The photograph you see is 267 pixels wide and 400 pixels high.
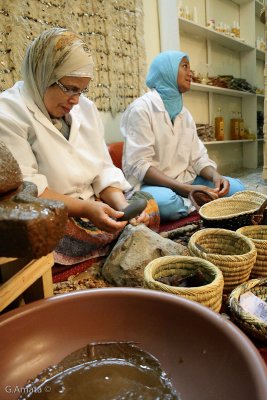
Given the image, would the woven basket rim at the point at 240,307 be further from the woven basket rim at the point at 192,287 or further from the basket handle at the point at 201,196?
the basket handle at the point at 201,196

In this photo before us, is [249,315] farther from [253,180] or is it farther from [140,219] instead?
[253,180]

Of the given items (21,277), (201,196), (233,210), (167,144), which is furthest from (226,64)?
(21,277)

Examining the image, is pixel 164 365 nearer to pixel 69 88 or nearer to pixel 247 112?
pixel 69 88

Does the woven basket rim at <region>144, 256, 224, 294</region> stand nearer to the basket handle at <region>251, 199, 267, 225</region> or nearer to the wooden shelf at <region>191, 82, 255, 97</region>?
the basket handle at <region>251, 199, 267, 225</region>

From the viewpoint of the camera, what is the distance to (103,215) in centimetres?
116

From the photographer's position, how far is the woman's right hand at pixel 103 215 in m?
1.16

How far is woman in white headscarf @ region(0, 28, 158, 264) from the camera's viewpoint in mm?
1202

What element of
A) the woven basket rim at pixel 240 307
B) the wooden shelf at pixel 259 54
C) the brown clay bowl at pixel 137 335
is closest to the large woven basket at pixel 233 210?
the woven basket rim at pixel 240 307

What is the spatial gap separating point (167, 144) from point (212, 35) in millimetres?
2366

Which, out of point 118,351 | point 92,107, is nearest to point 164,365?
point 118,351

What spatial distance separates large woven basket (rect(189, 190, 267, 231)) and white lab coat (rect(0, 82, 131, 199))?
17.6 inches

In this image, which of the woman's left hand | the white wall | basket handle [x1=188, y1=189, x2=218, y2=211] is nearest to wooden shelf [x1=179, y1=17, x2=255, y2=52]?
the white wall

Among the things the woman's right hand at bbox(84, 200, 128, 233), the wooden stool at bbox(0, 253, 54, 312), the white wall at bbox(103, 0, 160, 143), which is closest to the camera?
the wooden stool at bbox(0, 253, 54, 312)

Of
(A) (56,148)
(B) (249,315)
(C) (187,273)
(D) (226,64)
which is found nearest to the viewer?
(B) (249,315)
